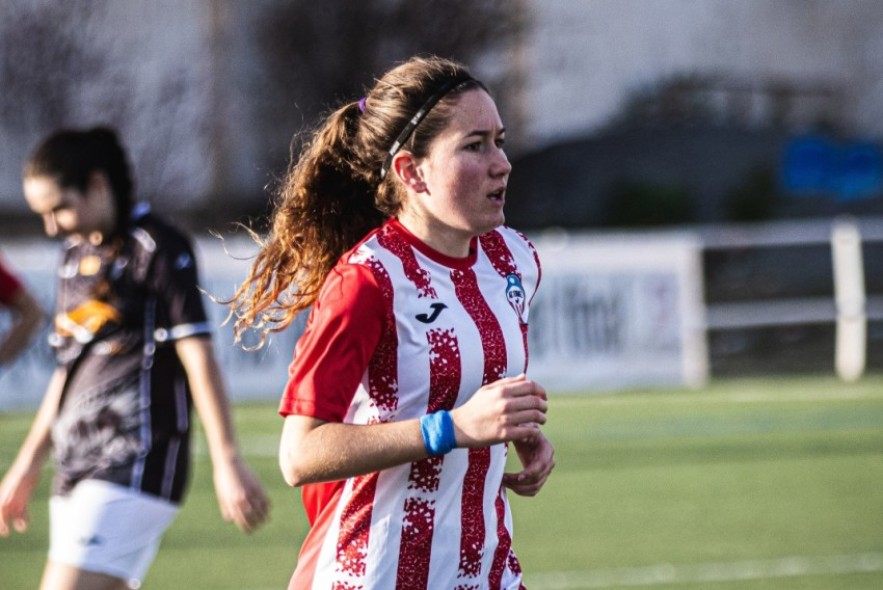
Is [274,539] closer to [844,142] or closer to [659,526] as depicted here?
[659,526]

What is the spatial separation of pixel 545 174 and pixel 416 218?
23373 millimetres

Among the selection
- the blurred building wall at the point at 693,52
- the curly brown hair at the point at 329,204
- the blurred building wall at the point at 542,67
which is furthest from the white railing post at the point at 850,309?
the curly brown hair at the point at 329,204

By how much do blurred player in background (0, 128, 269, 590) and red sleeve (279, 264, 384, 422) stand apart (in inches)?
52.5

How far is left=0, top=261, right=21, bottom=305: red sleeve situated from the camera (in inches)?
233

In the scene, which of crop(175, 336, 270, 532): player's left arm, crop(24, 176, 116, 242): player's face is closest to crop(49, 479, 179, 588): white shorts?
crop(175, 336, 270, 532): player's left arm

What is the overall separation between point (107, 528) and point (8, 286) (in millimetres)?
1687

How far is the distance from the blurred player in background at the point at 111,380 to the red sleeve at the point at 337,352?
1.33m

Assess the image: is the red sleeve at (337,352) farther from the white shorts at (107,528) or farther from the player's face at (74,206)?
the player's face at (74,206)

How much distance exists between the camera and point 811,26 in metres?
29.3

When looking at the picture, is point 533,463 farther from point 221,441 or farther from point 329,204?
point 221,441

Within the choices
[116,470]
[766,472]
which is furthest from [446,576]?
[766,472]

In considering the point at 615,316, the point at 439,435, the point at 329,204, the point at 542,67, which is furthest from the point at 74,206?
the point at 542,67

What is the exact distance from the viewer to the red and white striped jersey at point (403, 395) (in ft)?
10.7

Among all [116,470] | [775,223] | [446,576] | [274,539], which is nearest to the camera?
[446,576]
